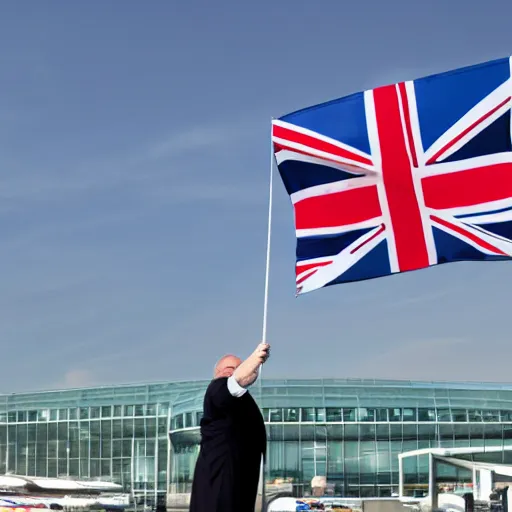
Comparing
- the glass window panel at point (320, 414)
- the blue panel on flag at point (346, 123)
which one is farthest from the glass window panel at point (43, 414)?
the blue panel on flag at point (346, 123)

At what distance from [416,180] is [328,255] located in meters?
0.89

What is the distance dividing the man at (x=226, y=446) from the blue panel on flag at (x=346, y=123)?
3304 millimetres

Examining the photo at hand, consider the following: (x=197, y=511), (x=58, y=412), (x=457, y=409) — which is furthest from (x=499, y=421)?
(x=197, y=511)

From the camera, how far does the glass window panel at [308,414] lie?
34.3 m

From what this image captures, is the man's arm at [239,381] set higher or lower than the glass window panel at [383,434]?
lower

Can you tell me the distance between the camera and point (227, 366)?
5367mm

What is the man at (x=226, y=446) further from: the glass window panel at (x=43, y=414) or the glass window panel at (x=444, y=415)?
the glass window panel at (x=43, y=414)

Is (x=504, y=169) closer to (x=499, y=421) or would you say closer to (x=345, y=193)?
(x=345, y=193)

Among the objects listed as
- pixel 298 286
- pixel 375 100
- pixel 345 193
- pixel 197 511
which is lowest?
pixel 197 511

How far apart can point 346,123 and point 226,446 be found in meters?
3.67

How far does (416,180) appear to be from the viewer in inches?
323

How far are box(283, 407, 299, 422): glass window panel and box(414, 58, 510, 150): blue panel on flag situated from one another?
1056 inches

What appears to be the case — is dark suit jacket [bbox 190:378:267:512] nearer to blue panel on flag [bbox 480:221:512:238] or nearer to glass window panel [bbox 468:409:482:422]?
blue panel on flag [bbox 480:221:512:238]

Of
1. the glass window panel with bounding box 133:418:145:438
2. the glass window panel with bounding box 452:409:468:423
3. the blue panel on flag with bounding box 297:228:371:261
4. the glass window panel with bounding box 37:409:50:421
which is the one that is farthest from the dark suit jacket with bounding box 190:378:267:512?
the glass window panel with bounding box 37:409:50:421
